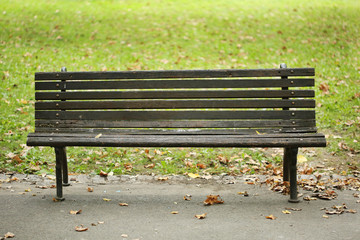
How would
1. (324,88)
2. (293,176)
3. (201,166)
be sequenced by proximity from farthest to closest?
(324,88) → (201,166) → (293,176)

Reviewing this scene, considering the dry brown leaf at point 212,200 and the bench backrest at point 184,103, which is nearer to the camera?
the dry brown leaf at point 212,200

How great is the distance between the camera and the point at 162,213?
13.1ft

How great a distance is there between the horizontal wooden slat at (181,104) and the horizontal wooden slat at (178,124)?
0.50 ft

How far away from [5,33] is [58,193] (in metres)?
8.79

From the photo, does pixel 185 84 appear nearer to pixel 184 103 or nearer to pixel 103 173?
pixel 184 103

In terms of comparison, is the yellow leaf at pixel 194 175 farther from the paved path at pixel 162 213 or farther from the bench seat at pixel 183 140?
the bench seat at pixel 183 140

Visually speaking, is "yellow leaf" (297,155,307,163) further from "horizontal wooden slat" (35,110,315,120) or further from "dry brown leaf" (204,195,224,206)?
"dry brown leaf" (204,195,224,206)

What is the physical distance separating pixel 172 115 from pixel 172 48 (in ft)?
22.0

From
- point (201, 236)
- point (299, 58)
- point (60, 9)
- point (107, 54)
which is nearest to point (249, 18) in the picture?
point (299, 58)

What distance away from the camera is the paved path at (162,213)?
348 cm

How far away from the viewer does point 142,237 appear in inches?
135

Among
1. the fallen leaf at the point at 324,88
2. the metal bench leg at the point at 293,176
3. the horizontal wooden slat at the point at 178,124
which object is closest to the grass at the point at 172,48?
the fallen leaf at the point at 324,88

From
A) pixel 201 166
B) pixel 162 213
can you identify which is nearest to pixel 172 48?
pixel 201 166

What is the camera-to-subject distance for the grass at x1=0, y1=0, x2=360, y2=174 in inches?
232
